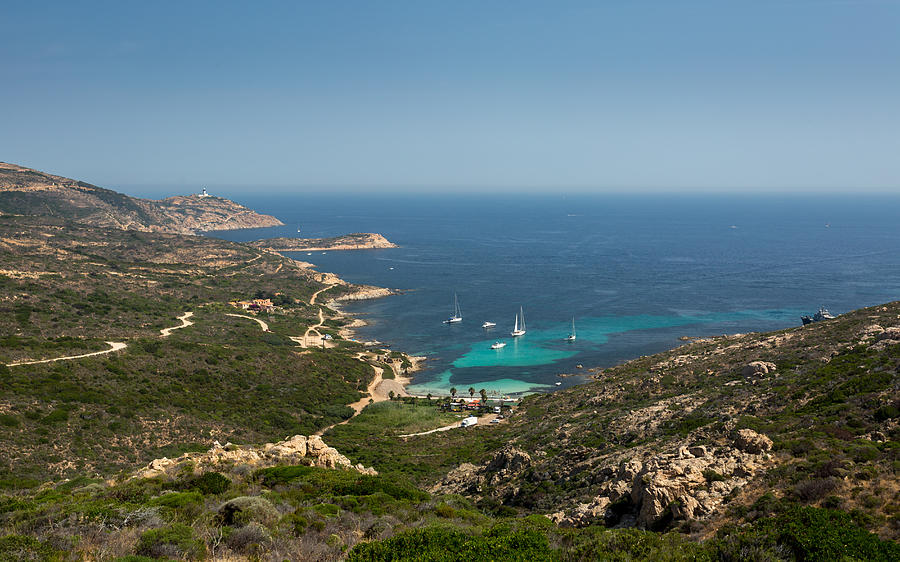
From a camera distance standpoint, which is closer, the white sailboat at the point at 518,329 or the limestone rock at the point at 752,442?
the limestone rock at the point at 752,442

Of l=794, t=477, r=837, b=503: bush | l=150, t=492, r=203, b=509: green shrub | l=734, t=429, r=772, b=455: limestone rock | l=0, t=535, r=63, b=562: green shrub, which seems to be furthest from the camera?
l=734, t=429, r=772, b=455: limestone rock

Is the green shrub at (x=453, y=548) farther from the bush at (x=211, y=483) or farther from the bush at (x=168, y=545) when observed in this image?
the bush at (x=211, y=483)

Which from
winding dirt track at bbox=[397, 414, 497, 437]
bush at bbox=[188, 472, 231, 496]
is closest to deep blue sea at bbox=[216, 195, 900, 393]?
winding dirt track at bbox=[397, 414, 497, 437]

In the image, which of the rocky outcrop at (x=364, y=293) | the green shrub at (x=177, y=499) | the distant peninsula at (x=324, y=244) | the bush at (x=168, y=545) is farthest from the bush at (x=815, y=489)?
the distant peninsula at (x=324, y=244)

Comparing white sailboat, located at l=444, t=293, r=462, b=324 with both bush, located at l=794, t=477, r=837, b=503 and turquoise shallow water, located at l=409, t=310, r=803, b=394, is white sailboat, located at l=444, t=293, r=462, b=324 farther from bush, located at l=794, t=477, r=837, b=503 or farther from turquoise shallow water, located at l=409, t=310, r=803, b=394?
bush, located at l=794, t=477, r=837, b=503

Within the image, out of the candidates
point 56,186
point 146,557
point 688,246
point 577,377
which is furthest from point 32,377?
point 688,246
